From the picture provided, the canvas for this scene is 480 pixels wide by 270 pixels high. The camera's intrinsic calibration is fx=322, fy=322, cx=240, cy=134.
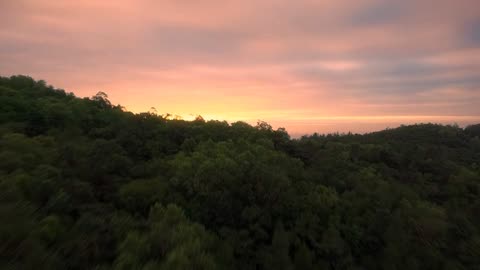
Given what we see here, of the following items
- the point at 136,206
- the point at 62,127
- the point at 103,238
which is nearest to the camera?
the point at 103,238

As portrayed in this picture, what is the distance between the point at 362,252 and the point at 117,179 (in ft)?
55.5

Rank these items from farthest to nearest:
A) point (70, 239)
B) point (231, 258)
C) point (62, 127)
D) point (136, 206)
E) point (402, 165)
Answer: point (402, 165), point (62, 127), point (136, 206), point (231, 258), point (70, 239)

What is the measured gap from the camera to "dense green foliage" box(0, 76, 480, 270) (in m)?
9.55

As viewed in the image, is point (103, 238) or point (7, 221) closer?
point (7, 221)

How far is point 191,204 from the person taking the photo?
64.3 ft

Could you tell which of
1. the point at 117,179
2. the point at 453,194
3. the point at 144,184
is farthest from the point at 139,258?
the point at 453,194

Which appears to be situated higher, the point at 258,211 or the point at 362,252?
the point at 258,211

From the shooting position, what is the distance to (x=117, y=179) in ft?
66.1

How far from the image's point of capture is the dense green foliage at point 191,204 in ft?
31.3

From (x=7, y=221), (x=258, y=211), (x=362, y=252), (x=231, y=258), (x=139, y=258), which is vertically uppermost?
(x=7, y=221)

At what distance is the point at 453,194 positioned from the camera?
33.5 meters

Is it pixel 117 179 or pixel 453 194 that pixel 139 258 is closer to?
pixel 117 179

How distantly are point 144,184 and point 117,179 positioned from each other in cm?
203

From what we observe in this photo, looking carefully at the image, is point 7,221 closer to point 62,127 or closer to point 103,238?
point 103,238
